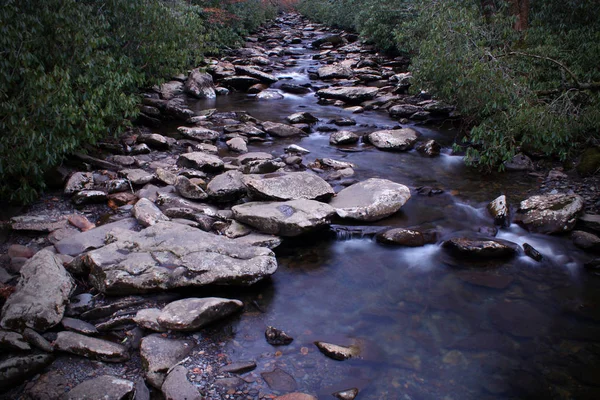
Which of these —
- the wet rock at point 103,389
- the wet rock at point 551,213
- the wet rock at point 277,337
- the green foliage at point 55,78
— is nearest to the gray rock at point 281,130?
the green foliage at point 55,78

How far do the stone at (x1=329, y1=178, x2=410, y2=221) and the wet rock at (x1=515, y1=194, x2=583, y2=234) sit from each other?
1991mm

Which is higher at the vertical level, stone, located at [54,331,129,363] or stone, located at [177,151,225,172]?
stone, located at [177,151,225,172]

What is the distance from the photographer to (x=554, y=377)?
4566 millimetres

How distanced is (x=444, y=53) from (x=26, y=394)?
944cm

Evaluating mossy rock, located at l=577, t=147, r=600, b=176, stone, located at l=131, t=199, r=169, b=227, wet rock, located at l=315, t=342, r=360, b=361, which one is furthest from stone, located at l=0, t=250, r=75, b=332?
mossy rock, located at l=577, t=147, r=600, b=176

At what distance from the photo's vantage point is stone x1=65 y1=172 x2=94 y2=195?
7.59 m

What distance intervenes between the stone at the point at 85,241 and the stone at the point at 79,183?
1475mm

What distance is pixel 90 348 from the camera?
4402 millimetres

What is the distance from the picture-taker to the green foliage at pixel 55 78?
6.18m

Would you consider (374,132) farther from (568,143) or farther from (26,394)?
(26,394)

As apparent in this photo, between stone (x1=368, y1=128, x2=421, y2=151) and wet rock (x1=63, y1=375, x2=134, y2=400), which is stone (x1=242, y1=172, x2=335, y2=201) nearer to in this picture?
stone (x1=368, y1=128, x2=421, y2=151)

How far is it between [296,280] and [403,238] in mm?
1924

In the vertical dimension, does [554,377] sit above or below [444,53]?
below

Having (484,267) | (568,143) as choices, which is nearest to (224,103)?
(568,143)
